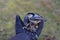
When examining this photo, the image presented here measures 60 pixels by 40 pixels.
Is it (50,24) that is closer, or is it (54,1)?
(50,24)

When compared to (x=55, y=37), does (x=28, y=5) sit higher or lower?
higher

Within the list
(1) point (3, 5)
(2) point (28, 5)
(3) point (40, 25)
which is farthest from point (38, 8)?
(3) point (40, 25)

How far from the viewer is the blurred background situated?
4.60m

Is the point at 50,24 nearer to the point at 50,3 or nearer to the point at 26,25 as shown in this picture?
the point at 50,3

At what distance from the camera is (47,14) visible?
493 cm

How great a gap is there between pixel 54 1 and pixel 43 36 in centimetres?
90

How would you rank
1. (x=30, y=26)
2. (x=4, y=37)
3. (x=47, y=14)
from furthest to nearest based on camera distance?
(x=47, y=14) < (x=4, y=37) < (x=30, y=26)


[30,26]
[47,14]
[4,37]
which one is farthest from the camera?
[47,14]

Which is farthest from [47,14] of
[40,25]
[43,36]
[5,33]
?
[40,25]

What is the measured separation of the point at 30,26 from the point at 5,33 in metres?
1.35

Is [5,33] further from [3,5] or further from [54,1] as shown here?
[54,1]

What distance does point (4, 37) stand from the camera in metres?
4.48

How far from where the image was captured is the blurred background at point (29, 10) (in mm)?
4598

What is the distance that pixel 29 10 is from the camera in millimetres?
4930
